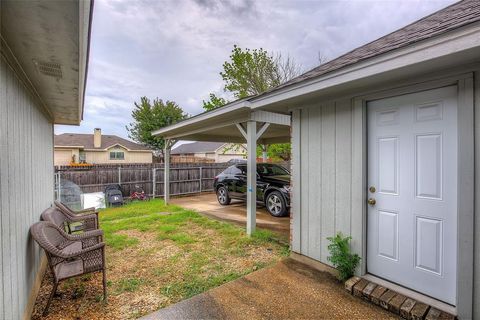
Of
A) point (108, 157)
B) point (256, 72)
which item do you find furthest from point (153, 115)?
point (256, 72)

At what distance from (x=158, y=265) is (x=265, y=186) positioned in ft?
→ 12.6

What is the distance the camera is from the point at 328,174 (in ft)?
10.5

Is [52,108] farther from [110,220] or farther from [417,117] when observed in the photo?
[417,117]

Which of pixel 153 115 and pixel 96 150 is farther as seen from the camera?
pixel 153 115

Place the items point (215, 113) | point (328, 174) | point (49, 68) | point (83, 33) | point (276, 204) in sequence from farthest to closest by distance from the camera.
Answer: point (276, 204) < point (215, 113) < point (328, 174) < point (49, 68) < point (83, 33)

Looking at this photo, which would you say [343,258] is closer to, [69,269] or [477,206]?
[477,206]

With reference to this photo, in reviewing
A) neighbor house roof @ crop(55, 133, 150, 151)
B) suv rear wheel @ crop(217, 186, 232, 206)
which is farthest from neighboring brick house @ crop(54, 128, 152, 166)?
suv rear wheel @ crop(217, 186, 232, 206)

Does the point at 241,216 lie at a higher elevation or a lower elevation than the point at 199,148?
lower

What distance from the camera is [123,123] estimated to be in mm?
26766

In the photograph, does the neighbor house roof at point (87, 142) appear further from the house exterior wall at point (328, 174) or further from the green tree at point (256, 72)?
the house exterior wall at point (328, 174)

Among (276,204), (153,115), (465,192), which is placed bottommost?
(276,204)

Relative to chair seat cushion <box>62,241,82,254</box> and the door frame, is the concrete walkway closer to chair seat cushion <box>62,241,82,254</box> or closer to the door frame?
the door frame

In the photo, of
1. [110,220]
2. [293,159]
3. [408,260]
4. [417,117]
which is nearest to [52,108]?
[110,220]

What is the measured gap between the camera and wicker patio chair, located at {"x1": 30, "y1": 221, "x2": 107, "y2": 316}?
237 cm
